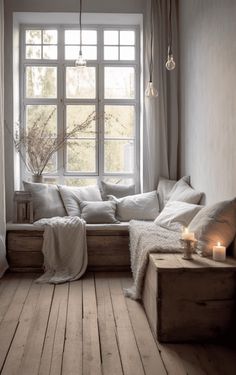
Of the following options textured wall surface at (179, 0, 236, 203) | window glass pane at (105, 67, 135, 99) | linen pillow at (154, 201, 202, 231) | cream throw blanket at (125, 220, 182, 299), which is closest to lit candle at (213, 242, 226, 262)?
cream throw blanket at (125, 220, 182, 299)

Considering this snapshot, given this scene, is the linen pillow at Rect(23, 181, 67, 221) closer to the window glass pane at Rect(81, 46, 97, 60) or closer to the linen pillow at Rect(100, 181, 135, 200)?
the linen pillow at Rect(100, 181, 135, 200)

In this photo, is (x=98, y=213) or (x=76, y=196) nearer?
(x=98, y=213)

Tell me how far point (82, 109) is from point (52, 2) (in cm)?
131

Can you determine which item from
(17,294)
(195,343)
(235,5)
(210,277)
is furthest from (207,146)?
(17,294)

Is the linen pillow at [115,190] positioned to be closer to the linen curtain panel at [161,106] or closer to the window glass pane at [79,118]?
the linen curtain panel at [161,106]

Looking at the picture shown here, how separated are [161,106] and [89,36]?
138 centimetres

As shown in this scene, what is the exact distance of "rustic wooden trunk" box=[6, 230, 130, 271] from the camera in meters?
4.83

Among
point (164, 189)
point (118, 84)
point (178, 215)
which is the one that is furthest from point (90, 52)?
point (178, 215)

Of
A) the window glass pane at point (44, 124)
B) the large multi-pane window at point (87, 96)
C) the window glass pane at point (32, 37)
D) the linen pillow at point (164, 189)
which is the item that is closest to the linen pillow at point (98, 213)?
the linen pillow at point (164, 189)

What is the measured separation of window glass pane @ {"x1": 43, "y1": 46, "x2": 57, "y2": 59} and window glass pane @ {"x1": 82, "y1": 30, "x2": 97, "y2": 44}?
0.39 meters

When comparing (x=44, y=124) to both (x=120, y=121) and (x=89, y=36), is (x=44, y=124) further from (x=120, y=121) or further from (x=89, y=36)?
(x=89, y=36)

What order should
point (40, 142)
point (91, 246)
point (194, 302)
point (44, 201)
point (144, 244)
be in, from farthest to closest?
point (40, 142) < point (44, 201) < point (91, 246) < point (144, 244) < point (194, 302)

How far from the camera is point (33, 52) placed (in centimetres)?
588

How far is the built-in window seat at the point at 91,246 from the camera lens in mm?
4832
